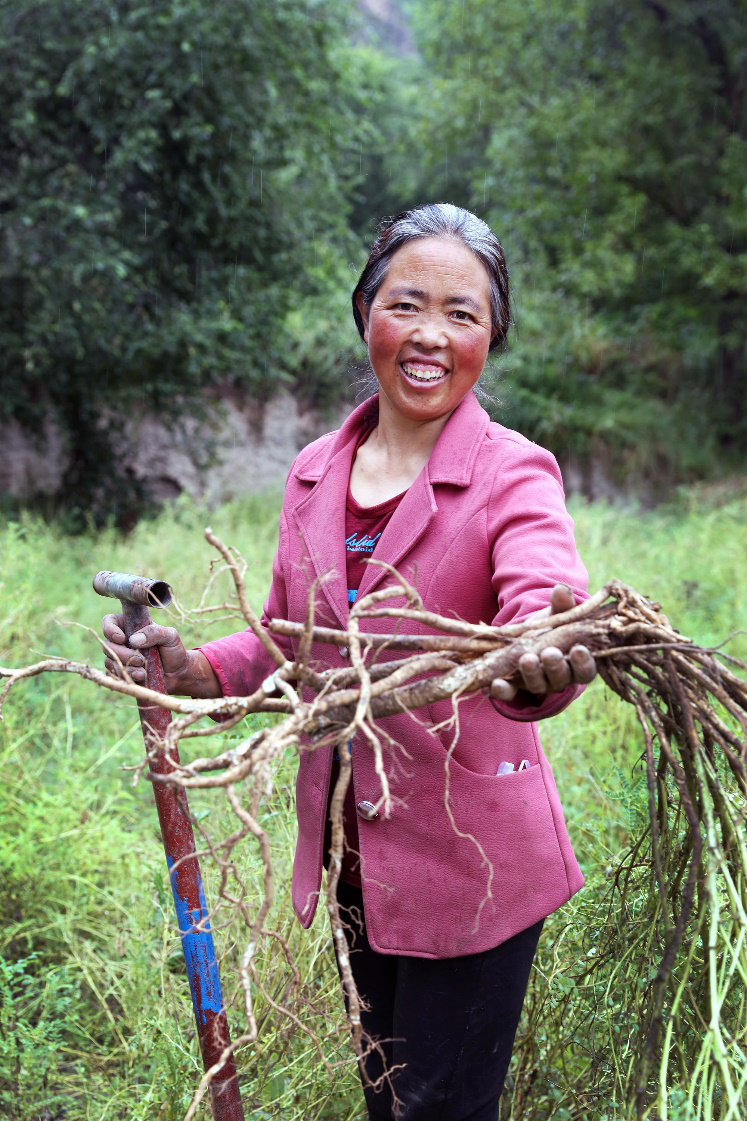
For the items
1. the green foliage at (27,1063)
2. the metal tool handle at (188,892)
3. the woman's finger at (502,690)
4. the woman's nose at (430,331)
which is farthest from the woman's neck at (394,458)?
the green foliage at (27,1063)

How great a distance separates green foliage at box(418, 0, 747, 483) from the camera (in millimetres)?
11359

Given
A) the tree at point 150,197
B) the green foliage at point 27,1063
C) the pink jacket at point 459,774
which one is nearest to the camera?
the pink jacket at point 459,774

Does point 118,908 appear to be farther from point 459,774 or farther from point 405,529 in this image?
point 405,529

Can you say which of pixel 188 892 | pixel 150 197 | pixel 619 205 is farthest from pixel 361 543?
pixel 619 205

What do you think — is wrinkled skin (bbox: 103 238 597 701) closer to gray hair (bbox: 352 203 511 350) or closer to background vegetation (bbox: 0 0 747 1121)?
gray hair (bbox: 352 203 511 350)

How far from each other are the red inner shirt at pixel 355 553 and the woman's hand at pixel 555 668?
429 millimetres

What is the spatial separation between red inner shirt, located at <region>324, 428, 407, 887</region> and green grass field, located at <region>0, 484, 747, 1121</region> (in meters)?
0.26

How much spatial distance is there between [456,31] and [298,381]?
21.3ft

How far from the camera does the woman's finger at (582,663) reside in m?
1.17

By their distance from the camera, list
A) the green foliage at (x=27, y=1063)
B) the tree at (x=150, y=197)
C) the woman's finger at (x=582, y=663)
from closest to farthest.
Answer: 1. the woman's finger at (x=582, y=663)
2. the green foliage at (x=27, y=1063)
3. the tree at (x=150, y=197)

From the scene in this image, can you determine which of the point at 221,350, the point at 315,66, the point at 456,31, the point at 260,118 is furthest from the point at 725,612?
the point at 456,31

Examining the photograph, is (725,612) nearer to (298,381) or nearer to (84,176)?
(84,176)

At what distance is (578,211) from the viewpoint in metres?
11.7

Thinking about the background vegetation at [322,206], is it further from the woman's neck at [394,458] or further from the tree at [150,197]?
the woman's neck at [394,458]
